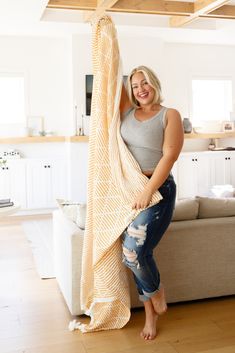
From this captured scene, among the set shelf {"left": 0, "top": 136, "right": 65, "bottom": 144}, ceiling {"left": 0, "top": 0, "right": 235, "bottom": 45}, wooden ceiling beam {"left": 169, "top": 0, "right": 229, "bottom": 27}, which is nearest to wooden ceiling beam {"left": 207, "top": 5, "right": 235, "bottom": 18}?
ceiling {"left": 0, "top": 0, "right": 235, "bottom": 45}

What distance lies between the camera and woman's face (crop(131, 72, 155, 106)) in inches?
94.9

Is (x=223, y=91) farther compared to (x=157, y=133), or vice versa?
(x=223, y=91)

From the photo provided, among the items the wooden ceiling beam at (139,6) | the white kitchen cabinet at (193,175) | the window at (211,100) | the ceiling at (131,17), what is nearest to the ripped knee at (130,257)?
the ceiling at (131,17)

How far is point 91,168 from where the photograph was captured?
2641 millimetres

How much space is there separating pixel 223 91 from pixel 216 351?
618cm

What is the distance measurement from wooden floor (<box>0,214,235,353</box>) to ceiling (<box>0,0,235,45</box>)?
3226mm

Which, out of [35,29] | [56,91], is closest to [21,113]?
[56,91]

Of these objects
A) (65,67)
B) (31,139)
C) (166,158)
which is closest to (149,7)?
(65,67)

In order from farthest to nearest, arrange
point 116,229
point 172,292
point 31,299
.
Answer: point 31,299, point 172,292, point 116,229

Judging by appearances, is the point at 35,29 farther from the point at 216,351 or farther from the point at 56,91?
the point at 216,351

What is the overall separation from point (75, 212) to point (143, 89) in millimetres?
1091

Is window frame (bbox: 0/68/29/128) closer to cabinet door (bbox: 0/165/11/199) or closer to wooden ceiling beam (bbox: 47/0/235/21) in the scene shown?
cabinet door (bbox: 0/165/11/199)

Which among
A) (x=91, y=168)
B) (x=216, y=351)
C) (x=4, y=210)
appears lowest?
(x=216, y=351)

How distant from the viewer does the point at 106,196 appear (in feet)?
8.39
